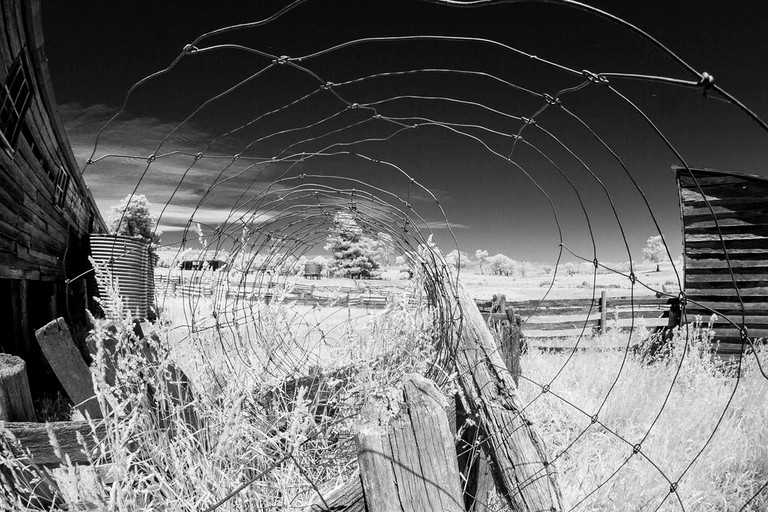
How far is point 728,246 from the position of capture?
28.0ft

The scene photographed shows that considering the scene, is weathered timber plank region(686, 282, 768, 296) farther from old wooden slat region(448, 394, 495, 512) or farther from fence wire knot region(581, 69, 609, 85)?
fence wire knot region(581, 69, 609, 85)

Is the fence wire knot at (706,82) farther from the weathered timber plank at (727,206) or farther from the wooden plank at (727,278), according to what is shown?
the wooden plank at (727,278)

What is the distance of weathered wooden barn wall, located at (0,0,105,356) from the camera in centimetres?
524

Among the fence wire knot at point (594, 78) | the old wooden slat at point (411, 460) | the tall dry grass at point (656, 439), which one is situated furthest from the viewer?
the tall dry grass at point (656, 439)

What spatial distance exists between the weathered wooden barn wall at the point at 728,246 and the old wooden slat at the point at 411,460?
8615 millimetres

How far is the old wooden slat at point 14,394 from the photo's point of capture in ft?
6.29

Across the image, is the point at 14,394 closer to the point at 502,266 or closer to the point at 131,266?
the point at 131,266

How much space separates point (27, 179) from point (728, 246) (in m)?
11.1

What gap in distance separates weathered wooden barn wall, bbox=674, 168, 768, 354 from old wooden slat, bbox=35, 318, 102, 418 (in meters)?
8.97

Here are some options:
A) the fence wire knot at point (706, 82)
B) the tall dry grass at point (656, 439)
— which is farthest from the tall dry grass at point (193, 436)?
the fence wire knot at point (706, 82)

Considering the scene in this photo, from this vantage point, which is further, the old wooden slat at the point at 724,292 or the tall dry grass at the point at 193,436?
the old wooden slat at the point at 724,292

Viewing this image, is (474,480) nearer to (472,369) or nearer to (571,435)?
(472,369)

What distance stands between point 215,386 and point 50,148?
6.88 metres

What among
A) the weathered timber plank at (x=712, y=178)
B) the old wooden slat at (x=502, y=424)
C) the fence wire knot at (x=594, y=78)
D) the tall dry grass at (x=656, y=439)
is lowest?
the tall dry grass at (x=656, y=439)
